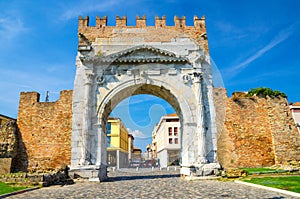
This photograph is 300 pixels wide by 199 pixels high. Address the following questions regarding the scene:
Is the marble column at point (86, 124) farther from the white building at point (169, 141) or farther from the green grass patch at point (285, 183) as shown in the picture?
the white building at point (169, 141)

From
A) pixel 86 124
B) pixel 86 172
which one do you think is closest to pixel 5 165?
pixel 86 172

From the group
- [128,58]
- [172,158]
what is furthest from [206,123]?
[172,158]

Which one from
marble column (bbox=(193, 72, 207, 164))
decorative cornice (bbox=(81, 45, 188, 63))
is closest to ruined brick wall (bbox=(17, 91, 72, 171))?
decorative cornice (bbox=(81, 45, 188, 63))

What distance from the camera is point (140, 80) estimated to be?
12977mm

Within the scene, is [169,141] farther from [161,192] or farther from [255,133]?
[161,192]

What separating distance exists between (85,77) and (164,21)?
571cm

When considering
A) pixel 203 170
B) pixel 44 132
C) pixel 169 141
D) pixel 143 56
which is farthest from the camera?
pixel 169 141

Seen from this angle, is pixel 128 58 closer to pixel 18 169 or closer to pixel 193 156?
pixel 193 156

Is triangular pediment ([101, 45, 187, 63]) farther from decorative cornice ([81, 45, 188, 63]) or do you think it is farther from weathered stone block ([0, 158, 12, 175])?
weathered stone block ([0, 158, 12, 175])

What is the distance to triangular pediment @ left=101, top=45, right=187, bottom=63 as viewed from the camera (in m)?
13.0

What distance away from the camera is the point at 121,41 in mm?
13719

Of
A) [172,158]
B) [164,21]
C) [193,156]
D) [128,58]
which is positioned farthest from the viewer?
[172,158]

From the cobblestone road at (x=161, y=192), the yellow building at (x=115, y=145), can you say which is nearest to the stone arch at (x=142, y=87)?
the cobblestone road at (x=161, y=192)

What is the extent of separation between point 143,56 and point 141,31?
1813 mm
